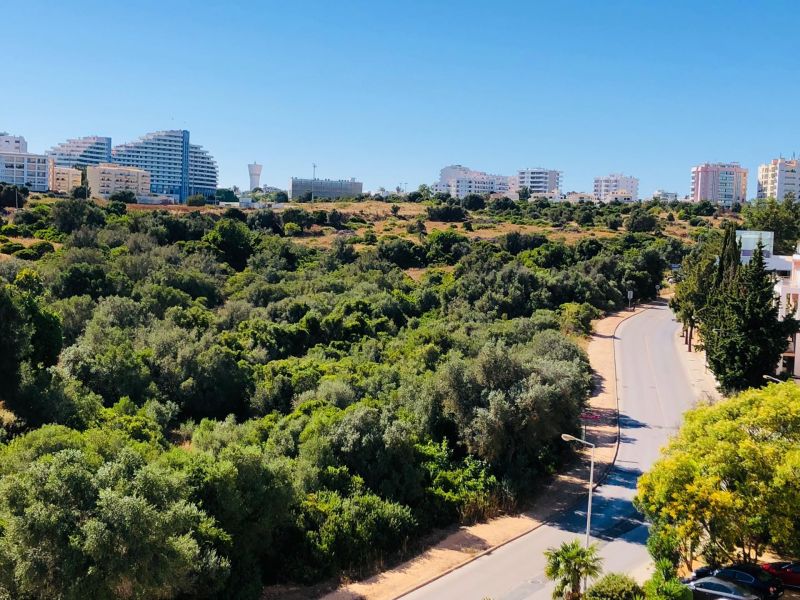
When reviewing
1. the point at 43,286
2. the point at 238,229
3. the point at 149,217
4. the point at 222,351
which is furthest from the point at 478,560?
the point at 149,217

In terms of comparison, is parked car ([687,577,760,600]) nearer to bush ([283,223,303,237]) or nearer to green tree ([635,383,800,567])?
green tree ([635,383,800,567])

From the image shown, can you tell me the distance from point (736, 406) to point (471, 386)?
23.5 feet

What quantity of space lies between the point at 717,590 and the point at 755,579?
0.83 m

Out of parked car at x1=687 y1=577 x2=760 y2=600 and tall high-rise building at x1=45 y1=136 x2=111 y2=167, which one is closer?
parked car at x1=687 y1=577 x2=760 y2=600

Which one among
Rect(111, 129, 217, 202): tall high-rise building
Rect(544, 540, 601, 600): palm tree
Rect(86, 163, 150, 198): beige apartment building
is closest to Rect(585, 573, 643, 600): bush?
Rect(544, 540, 601, 600): palm tree

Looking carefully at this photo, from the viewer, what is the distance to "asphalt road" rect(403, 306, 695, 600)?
579 inches

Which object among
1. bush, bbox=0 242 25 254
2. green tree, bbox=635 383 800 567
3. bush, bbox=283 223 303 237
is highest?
bush, bbox=283 223 303 237

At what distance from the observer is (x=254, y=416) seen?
85.7ft

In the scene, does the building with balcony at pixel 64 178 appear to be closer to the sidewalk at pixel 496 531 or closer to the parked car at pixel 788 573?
the sidewalk at pixel 496 531

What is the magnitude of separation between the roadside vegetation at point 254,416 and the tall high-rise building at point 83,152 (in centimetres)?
13252

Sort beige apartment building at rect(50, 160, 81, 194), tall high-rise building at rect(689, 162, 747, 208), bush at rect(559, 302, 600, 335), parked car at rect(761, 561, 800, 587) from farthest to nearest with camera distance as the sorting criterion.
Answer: tall high-rise building at rect(689, 162, 747, 208) < beige apartment building at rect(50, 160, 81, 194) < bush at rect(559, 302, 600, 335) < parked car at rect(761, 561, 800, 587)

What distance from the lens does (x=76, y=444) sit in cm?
1563

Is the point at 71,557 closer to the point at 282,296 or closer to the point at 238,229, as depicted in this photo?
the point at 282,296

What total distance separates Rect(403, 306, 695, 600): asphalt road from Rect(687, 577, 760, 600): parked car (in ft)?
6.99
